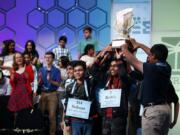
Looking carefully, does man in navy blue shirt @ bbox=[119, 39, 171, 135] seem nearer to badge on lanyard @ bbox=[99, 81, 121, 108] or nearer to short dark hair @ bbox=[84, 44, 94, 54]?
badge on lanyard @ bbox=[99, 81, 121, 108]

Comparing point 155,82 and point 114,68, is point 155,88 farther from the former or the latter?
point 114,68

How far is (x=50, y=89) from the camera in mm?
9688

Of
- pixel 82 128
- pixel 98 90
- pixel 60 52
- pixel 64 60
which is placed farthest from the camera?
pixel 60 52

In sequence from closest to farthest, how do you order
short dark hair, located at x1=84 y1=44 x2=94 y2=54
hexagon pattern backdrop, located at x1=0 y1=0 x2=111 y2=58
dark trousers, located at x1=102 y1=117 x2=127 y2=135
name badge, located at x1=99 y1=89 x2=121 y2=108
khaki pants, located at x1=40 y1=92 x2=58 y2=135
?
dark trousers, located at x1=102 y1=117 x2=127 y2=135 < name badge, located at x1=99 y1=89 x2=121 y2=108 < khaki pants, located at x1=40 y1=92 x2=58 y2=135 < short dark hair, located at x1=84 y1=44 x2=94 y2=54 < hexagon pattern backdrop, located at x1=0 y1=0 x2=111 y2=58

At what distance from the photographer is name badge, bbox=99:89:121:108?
23.3 ft

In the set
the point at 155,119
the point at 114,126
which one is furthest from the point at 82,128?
the point at 155,119

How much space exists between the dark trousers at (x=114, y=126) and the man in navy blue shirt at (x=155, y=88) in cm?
81

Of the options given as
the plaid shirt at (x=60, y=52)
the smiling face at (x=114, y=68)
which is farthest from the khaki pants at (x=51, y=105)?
the smiling face at (x=114, y=68)

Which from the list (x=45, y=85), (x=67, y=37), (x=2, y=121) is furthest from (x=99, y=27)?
(x=2, y=121)

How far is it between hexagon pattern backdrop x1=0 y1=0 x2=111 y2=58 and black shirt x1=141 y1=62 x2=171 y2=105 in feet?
18.4

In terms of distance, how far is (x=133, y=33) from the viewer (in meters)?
11.4

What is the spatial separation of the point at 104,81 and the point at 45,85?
260 centimetres

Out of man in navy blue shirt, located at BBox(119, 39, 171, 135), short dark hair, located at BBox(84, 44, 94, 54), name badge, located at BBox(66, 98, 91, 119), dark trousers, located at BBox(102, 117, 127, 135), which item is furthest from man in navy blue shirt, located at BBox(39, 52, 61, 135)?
man in navy blue shirt, located at BBox(119, 39, 171, 135)

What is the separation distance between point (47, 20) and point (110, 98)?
5.12 meters
